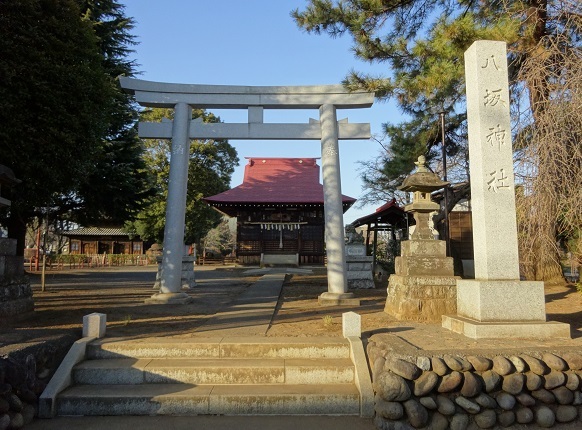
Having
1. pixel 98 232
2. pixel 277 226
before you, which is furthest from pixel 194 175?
pixel 98 232

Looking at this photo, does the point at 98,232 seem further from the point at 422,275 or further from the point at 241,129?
the point at 422,275

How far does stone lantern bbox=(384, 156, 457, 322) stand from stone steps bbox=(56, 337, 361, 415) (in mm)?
2331

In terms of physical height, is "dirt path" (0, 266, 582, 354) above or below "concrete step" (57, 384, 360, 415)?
above

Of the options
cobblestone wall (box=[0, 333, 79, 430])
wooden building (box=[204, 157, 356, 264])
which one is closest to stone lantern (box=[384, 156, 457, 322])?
cobblestone wall (box=[0, 333, 79, 430])

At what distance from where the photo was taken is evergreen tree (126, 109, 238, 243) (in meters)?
28.3

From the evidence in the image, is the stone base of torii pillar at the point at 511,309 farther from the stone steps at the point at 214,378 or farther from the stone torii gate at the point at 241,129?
the stone torii gate at the point at 241,129

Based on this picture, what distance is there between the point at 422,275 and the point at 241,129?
5334 millimetres

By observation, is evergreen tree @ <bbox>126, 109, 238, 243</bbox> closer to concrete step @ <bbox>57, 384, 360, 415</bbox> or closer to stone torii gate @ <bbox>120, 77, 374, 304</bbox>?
A: stone torii gate @ <bbox>120, 77, 374, 304</bbox>

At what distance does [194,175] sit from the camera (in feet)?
95.7

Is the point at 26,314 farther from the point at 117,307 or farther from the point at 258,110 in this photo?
the point at 258,110

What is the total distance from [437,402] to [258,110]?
7.49 m

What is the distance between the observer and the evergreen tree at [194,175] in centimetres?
2830

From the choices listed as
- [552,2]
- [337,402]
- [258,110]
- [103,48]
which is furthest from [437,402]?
[103,48]

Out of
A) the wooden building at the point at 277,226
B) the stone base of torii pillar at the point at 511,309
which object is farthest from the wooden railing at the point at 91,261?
the stone base of torii pillar at the point at 511,309
